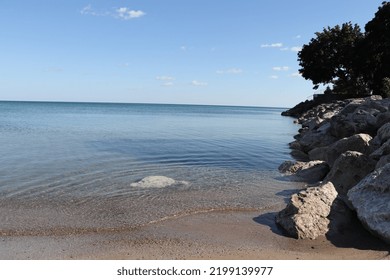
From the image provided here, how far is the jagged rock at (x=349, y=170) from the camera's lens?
9672 millimetres

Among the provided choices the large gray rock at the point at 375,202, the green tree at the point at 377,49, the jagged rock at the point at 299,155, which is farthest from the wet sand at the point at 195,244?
the green tree at the point at 377,49

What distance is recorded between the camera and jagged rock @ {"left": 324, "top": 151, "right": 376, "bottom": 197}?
31.7ft

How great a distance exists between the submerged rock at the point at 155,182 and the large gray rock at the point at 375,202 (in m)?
5.77

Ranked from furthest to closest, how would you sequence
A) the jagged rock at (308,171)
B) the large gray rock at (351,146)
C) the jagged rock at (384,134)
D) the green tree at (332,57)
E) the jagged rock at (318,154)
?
the green tree at (332,57) < the jagged rock at (318,154) < the jagged rock at (308,171) < the large gray rock at (351,146) < the jagged rock at (384,134)

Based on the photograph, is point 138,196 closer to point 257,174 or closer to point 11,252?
point 11,252

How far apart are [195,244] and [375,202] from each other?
12.0ft

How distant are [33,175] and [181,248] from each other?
25.9 ft

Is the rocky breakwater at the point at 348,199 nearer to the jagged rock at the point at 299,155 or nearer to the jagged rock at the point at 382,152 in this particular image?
the jagged rock at the point at 382,152

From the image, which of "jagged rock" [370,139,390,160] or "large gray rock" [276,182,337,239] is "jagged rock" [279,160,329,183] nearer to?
"jagged rock" [370,139,390,160]

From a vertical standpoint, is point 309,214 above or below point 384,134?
below

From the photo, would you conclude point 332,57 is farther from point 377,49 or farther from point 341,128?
point 341,128

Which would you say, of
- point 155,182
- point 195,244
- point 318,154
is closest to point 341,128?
point 318,154

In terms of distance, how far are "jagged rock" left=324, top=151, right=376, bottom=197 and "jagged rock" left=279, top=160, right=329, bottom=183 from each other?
8.07ft

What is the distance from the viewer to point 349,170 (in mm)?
9891
